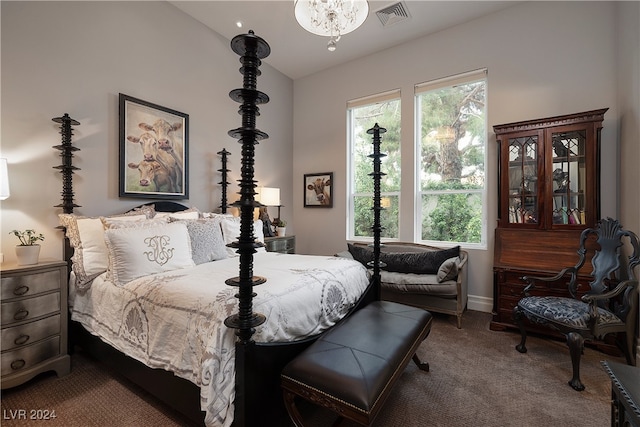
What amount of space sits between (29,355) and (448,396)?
280 cm

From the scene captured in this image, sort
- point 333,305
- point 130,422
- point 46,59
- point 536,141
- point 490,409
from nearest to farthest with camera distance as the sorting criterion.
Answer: point 130,422 < point 490,409 < point 333,305 < point 46,59 < point 536,141

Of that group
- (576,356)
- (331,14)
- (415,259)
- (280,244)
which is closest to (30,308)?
(280,244)

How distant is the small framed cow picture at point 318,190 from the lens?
4.56 meters

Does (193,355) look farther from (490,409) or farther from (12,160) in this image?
(12,160)

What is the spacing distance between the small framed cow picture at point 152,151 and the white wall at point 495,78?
2156 millimetres

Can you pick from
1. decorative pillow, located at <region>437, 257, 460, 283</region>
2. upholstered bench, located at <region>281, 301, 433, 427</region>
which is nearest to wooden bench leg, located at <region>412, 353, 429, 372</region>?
upholstered bench, located at <region>281, 301, 433, 427</region>

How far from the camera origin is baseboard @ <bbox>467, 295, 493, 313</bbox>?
3.34m

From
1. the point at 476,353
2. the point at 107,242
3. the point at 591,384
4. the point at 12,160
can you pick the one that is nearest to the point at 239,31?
the point at 12,160

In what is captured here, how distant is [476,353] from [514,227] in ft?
4.65

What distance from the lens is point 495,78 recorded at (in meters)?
3.32

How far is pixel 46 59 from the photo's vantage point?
2324 mm

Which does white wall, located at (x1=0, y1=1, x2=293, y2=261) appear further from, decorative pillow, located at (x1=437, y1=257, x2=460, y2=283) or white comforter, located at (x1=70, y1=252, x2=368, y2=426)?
decorative pillow, located at (x1=437, y1=257, x2=460, y2=283)

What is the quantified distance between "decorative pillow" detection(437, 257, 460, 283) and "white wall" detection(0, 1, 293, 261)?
2892 millimetres

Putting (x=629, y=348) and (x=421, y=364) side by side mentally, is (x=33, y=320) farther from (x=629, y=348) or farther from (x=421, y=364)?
Result: (x=629, y=348)
